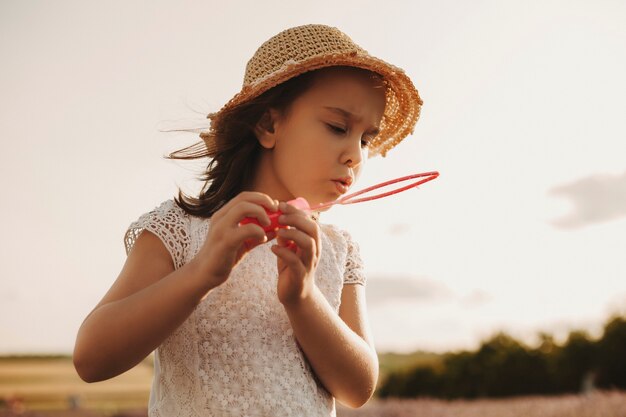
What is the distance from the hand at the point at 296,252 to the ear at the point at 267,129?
67cm

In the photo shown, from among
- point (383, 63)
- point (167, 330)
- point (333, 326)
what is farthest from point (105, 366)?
point (383, 63)

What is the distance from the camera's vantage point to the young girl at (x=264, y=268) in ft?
5.97

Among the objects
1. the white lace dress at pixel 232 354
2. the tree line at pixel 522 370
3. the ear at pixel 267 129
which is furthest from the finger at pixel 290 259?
the tree line at pixel 522 370

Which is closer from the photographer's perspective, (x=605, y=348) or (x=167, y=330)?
(x=167, y=330)

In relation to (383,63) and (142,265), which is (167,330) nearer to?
(142,265)

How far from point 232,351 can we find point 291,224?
57 cm

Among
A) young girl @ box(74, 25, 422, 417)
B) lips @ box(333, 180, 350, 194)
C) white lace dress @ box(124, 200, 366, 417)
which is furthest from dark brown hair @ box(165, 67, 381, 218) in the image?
lips @ box(333, 180, 350, 194)

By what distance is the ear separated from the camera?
243 centimetres

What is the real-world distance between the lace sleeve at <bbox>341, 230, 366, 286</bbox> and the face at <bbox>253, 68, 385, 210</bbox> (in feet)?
1.21

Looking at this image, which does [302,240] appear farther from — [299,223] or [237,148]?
[237,148]

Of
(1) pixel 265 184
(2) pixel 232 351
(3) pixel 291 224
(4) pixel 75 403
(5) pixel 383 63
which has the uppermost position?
(5) pixel 383 63

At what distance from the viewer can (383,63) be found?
7.95ft

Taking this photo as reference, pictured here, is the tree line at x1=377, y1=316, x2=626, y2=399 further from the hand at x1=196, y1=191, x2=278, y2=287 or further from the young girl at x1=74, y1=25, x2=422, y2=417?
the hand at x1=196, y1=191, x2=278, y2=287

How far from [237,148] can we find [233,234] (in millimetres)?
887
